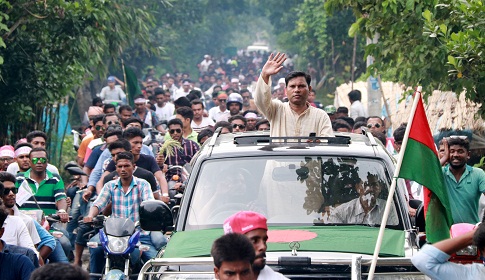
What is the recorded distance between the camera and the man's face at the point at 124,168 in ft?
34.3

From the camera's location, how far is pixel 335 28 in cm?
3478

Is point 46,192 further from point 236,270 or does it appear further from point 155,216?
point 236,270

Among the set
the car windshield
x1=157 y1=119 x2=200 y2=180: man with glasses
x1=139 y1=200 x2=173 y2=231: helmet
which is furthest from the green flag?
x1=139 y1=200 x2=173 y2=231: helmet

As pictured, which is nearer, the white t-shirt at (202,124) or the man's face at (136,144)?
the man's face at (136,144)

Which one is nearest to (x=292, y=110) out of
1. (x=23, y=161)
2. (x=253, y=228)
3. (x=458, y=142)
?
(x=458, y=142)

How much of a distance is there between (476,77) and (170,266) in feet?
15.3

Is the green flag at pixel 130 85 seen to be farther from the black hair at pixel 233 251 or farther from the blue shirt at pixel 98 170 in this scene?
the black hair at pixel 233 251

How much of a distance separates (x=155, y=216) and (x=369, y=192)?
58.7 inches

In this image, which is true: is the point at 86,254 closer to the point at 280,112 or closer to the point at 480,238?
the point at 280,112

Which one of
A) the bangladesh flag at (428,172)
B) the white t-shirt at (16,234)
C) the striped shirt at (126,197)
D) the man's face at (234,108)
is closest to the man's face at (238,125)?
the man's face at (234,108)

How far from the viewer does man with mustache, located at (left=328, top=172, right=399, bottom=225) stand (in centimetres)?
763

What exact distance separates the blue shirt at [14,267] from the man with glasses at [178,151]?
6686 millimetres

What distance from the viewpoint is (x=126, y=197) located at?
10.5m

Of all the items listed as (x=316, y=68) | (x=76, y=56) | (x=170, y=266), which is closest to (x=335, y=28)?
(x=316, y=68)
